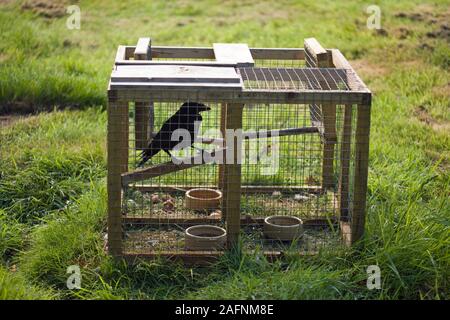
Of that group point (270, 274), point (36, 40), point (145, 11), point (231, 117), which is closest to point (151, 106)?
point (231, 117)

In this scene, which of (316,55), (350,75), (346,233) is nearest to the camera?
(346,233)

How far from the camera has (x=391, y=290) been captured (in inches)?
205

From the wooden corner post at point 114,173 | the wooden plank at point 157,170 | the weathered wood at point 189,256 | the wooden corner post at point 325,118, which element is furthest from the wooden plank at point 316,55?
the wooden corner post at point 114,173

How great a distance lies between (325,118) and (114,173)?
6.24 feet

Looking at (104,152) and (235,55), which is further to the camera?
(104,152)

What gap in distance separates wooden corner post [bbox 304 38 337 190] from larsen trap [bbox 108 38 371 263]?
0.01 m

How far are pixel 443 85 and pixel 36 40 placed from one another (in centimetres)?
511

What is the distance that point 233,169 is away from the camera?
5523mm

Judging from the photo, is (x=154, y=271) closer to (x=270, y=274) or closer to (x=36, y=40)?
(x=270, y=274)

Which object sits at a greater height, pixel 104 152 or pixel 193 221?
pixel 104 152

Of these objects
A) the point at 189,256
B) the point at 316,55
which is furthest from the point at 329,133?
the point at 189,256

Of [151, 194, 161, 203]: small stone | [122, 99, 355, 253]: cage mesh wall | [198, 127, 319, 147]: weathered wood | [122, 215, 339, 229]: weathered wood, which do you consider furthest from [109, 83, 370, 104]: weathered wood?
[151, 194, 161, 203]: small stone

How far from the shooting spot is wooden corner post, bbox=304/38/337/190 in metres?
6.54

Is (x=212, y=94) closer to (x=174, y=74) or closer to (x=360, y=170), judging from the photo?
(x=174, y=74)
